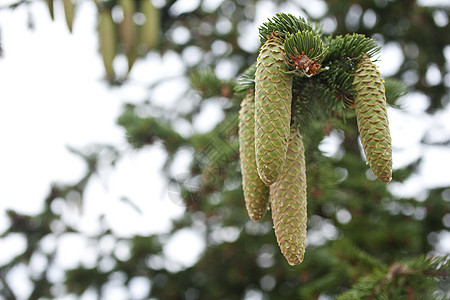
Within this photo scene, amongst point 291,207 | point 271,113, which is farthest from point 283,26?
point 291,207

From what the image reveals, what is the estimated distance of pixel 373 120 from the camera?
25.5 inches

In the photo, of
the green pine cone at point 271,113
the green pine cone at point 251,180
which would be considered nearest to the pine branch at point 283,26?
the green pine cone at point 271,113

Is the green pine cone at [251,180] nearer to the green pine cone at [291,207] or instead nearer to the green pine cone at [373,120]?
the green pine cone at [291,207]

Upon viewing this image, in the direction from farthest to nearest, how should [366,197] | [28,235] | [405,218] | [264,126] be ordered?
[405,218] → [28,235] → [366,197] → [264,126]

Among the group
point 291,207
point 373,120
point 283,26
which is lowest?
point 291,207

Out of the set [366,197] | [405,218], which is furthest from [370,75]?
[405,218]

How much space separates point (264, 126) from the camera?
0.60 metres

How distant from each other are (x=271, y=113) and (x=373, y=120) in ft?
0.57

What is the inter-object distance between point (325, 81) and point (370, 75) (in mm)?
108

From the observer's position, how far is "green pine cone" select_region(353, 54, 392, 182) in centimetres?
62

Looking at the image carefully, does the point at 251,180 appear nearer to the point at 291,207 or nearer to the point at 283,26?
the point at 291,207

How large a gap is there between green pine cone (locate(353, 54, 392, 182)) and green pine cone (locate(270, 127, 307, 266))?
0.12 m

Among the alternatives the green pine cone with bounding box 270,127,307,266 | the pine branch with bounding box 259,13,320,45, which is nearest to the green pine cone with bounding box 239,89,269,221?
the green pine cone with bounding box 270,127,307,266

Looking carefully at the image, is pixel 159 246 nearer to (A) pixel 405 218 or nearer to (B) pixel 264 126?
(A) pixel 405 218
